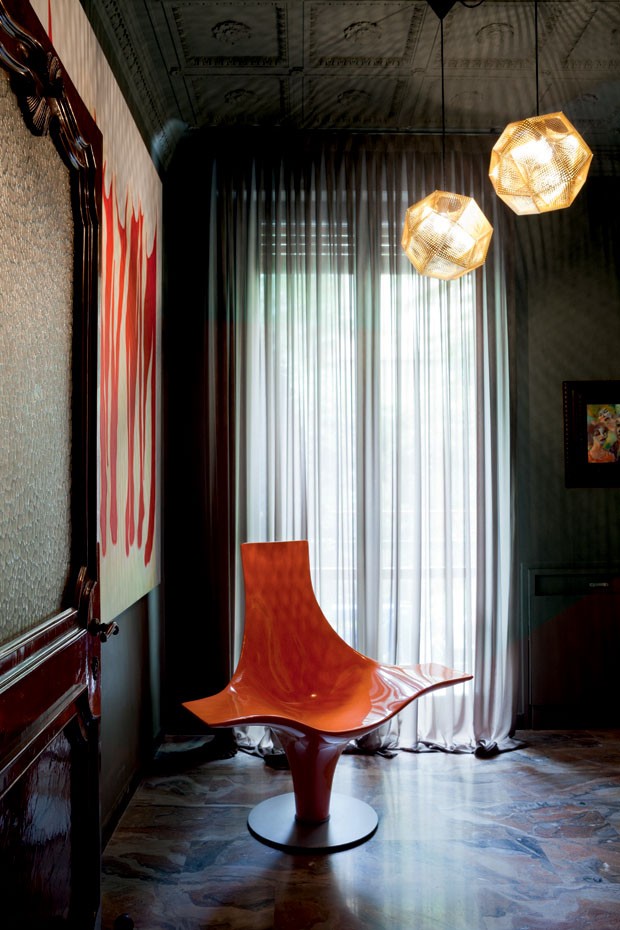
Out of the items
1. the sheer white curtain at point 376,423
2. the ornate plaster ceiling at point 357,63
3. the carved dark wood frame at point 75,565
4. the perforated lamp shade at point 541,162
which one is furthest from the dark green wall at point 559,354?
the carved dark wood frame at point 75,565

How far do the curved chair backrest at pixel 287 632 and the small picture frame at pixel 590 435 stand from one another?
150 centimetres

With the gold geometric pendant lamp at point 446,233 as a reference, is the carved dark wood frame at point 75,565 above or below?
below

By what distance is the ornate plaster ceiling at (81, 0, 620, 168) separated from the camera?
8.29ft

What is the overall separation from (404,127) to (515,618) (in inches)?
93.9

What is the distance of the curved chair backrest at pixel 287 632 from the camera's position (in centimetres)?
270

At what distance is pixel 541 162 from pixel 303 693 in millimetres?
1988

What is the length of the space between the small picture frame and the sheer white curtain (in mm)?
386

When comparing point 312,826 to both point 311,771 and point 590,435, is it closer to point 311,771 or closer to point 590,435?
point 311,771

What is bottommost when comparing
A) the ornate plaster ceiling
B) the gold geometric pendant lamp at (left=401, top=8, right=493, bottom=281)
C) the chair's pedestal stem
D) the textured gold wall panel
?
the chair's pedestal stem

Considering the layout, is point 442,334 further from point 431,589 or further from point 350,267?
point 431,589

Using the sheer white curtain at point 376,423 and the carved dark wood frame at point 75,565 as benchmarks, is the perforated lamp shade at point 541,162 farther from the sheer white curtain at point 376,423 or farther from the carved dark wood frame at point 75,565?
the sheer white curtain at point 376,423

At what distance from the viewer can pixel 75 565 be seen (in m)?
1.52

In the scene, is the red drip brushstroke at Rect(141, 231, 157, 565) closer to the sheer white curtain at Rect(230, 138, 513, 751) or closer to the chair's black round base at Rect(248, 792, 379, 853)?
the sheer white curtain at Rect(230, 138, 513, 751)

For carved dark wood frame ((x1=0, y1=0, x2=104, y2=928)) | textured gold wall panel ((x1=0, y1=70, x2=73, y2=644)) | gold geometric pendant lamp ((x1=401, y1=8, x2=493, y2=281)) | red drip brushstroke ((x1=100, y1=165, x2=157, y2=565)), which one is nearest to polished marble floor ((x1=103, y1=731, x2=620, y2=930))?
carved dark wood frame ((x1=0, y1=0, x2=104, y2=928))
